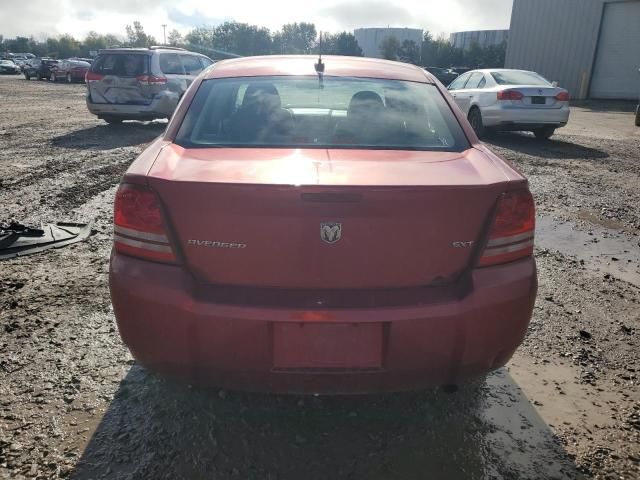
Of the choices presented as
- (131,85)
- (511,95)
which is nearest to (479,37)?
(511,95)

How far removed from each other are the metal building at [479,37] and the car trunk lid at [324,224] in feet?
261

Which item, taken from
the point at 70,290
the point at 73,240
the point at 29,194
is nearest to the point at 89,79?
the point at 29,194

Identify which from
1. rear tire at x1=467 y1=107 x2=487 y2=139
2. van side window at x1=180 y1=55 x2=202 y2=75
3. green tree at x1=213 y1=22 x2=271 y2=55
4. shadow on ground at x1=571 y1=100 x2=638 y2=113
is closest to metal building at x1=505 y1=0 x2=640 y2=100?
shadow on ground at x1=571 y1=100 x2=638 y2=113

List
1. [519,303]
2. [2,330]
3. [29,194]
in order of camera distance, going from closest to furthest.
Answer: [519,303] < [2,330] < [29,194]

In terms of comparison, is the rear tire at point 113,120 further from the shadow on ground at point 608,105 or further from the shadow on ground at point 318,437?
the shadow on ground at point 608,105

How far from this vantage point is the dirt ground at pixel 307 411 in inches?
82.1

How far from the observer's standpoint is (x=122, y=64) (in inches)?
450

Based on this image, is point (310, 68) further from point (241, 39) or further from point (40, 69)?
point (241, 39)

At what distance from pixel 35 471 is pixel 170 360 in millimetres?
697

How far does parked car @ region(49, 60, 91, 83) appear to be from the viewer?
119 ft

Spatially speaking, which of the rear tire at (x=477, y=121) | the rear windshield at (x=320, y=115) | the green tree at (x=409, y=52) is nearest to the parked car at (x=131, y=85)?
the rear tire at (x=477, y=121)

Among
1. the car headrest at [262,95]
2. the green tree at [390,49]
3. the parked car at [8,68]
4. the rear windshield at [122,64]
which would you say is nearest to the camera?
the car headrest at [262,95]

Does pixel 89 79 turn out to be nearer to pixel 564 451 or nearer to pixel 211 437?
pixel 211 437

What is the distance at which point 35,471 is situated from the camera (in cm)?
201
